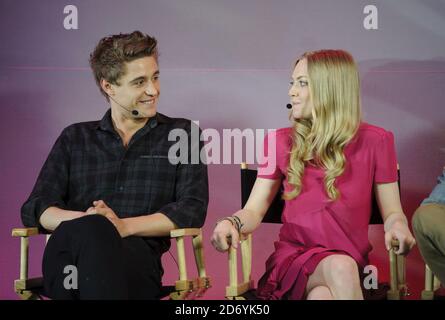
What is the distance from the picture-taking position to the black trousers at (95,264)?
238 cm

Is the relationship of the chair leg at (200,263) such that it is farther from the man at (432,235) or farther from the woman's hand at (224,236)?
the man at (432,235)

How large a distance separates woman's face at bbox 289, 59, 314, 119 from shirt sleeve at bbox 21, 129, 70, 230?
1.00 metres

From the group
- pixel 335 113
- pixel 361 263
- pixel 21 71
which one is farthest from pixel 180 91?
pixel 361 263

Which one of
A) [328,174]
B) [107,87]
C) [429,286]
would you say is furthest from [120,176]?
[429,286]

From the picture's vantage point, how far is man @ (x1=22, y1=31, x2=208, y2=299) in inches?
113

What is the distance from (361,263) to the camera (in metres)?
2.70

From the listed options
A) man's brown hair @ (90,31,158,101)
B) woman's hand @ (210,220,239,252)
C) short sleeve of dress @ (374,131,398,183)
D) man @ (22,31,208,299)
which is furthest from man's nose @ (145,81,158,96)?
short sleeve of dress @ (374,131,398,183)

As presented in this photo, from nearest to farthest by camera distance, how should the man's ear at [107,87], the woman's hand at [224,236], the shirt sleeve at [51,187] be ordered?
the woman's hand at [224,236] → the shirt sleeve at [51,187] → the man's ear at [107,87]

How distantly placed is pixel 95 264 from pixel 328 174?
2.91ft

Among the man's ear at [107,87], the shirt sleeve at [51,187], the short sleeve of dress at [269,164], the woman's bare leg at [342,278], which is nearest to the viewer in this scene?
the woman's bare leg at [342,278]

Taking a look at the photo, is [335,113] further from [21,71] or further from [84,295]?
[21,71]

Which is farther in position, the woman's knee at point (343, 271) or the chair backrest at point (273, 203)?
the chair backrest at point (273, 203)

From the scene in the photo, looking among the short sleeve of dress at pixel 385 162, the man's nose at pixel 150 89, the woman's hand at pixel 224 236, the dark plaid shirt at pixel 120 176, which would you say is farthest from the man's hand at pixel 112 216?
the short sleeve of dress at pixel 385 162

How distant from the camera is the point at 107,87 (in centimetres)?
316
